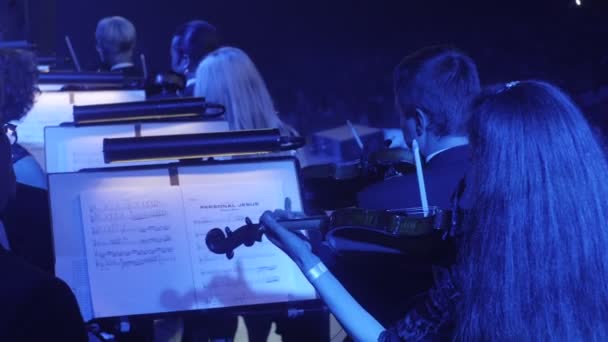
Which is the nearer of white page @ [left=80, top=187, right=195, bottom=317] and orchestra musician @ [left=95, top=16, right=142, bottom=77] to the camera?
white page @ [left=80, top=187, right=195, bottom=317]

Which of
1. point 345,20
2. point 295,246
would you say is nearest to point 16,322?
point 295,246

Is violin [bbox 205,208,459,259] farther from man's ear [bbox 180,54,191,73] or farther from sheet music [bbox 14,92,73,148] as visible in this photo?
man's ear [bbox 180,54,191,73]

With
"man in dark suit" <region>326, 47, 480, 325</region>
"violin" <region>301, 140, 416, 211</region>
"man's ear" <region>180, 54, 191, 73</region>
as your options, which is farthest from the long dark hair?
"man's ear" <region>180, 54, 191, 73</region>

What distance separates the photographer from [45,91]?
4.26m

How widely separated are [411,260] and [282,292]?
56 centimetres

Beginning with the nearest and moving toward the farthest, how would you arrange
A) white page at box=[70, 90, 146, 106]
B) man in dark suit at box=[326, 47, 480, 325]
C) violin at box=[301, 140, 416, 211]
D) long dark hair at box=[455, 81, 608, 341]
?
long dark hair at box=[455, 81, 608, 341] → man in dark suit at box=[326, 47, 480, 325] → violin at box=[301, 140, 416, 211] → white page at box=[70, 90, 146, 106]

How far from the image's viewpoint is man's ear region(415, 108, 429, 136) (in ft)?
7.75

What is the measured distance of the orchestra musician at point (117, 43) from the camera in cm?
519

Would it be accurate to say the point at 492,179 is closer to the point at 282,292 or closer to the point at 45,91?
the point at 282,292

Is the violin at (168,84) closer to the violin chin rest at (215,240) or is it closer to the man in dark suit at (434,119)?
the violin chin rest at (215,240)

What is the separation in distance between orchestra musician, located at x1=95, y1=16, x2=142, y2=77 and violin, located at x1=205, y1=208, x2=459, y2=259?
3.36 metres

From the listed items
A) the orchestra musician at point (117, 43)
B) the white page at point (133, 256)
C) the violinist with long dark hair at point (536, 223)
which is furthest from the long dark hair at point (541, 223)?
the orchestra musician at point (117, 43)

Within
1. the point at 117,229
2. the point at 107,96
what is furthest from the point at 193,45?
the point at 117,229

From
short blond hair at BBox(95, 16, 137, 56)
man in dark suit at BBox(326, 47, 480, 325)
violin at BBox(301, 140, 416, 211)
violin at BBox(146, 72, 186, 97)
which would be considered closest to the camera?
man in dark suit at BBox(326, 47, 480, 325)
